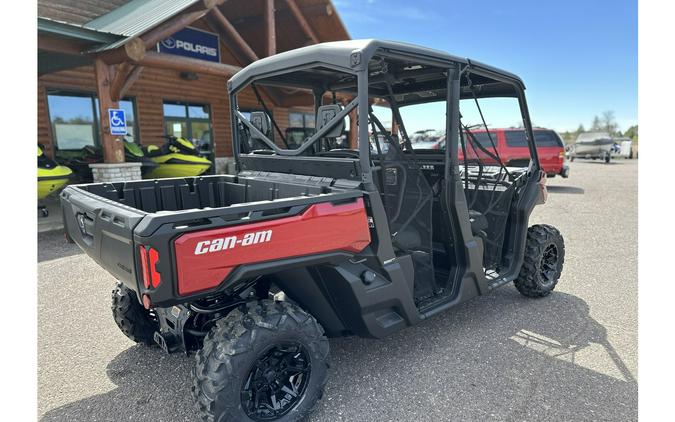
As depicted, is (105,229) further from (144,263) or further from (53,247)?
(53,247)

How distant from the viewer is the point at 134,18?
957 cm

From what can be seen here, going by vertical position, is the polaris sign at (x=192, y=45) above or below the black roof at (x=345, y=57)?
above

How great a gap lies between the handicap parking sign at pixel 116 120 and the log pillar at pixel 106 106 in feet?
0.26

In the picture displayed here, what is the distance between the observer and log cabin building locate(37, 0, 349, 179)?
8102 millimetres

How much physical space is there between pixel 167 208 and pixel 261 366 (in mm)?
1832

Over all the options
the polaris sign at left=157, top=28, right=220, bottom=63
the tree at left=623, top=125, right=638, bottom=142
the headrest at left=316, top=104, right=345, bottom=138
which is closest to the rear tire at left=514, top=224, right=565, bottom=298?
the headrest at left=316, top=104, right=345, bottom=138

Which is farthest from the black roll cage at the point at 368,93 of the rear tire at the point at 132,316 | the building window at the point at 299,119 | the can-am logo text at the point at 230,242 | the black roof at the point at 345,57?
the building window at the point at 299,119

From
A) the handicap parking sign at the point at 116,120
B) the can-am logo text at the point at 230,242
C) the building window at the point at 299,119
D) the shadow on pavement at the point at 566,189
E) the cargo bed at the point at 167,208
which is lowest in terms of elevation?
the shadow on pavement at the point at 566,189

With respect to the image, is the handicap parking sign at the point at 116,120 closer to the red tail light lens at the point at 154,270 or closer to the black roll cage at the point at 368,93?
the black roll cage at the point at 368,93

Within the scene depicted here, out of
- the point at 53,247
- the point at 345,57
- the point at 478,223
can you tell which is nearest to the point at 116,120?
the point at 53,247

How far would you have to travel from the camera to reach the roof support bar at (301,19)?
475 inches

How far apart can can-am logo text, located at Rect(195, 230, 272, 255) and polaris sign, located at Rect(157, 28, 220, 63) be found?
10.5 m

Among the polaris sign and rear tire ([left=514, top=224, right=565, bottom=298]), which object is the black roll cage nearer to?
rear tire ([left=514, top=224, right=565, bottom=298])

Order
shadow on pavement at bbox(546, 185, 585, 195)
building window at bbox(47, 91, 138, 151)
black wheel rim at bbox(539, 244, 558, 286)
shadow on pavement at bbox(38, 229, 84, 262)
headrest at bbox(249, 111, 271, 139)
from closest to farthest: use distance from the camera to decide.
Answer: headrest at bbox(249, 111, 271, 139)
black wheel rim at bbox(539, 244, 558, 286)
shadow on pavement at bbox(38, 229, 84, 262)
building window at bbox(47, 91, 138, 151)
shadow on pavement at bbox(546, 185, 585, 195)
